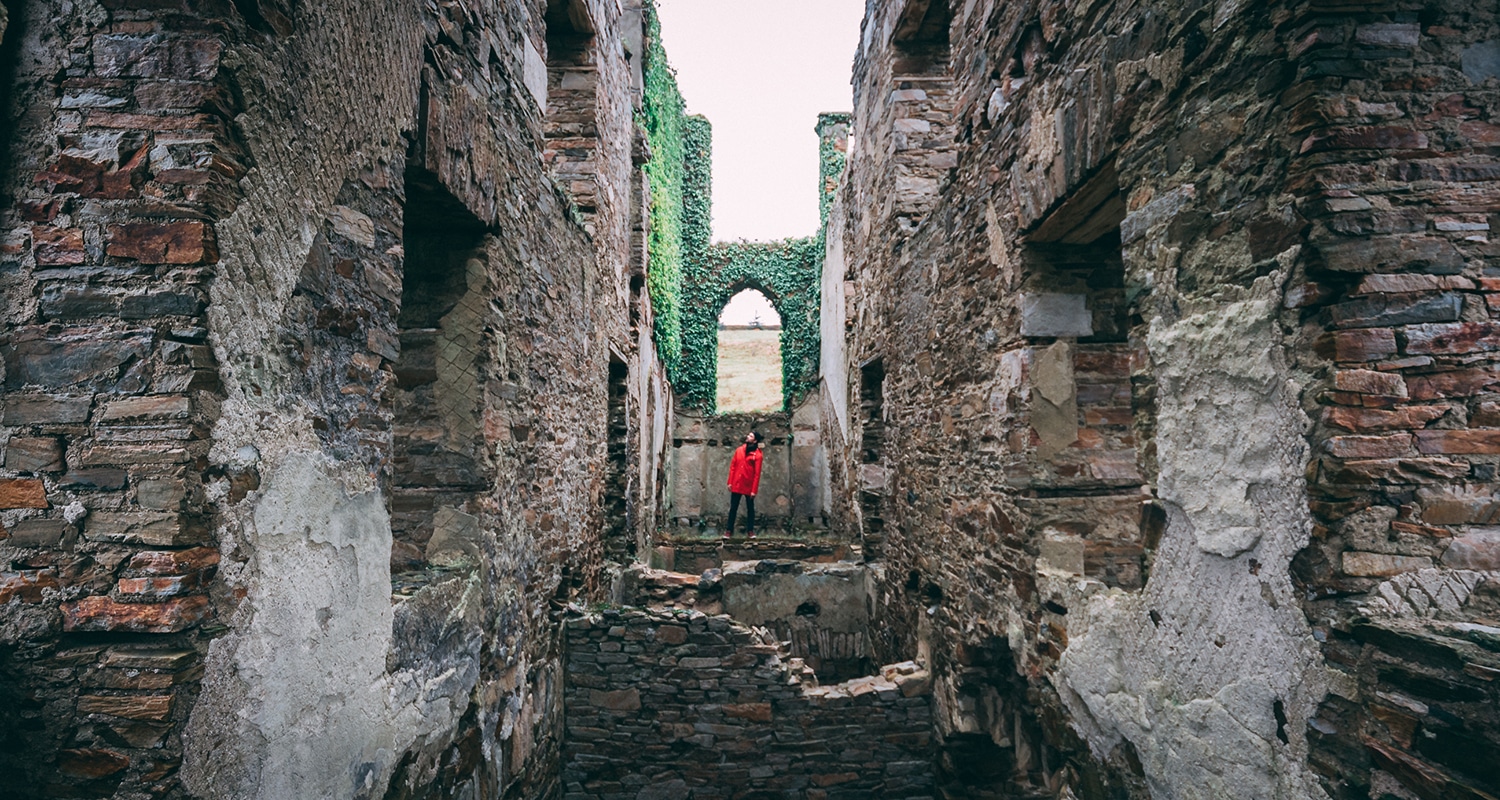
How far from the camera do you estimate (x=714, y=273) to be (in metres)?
14.4

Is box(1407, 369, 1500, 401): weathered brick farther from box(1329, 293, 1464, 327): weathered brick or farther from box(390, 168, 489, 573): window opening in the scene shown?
box(390, 168, 489, 573): window opening

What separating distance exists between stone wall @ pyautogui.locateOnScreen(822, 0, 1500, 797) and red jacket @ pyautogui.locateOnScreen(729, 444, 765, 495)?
19.2 feet

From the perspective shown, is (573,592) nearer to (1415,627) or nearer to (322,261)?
(322,261)

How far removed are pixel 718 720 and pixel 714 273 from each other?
10.8m

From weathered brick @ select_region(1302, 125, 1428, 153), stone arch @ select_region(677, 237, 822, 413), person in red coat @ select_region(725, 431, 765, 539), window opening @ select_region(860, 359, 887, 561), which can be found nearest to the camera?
weathered brick @ select_region(1302, 125, 1428, 153)

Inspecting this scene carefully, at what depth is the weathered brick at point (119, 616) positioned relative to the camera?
1451 mm

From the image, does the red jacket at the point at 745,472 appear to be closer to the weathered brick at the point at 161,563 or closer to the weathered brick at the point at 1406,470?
the weathered brick at the point at 1406,470

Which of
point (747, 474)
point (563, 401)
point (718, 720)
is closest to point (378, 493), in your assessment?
point (563, 401)

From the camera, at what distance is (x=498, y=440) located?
3.42 m

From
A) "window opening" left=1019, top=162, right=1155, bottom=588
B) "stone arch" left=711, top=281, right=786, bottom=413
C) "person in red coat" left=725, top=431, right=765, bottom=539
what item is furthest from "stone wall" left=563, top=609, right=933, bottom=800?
"stone arch" left=711, top=281, right=786, bottom=413

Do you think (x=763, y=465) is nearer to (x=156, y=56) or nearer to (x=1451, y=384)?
(x=1451, y=384)

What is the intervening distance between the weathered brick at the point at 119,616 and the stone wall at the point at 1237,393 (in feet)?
9.01

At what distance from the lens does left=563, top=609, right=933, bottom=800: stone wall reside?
15.8ft

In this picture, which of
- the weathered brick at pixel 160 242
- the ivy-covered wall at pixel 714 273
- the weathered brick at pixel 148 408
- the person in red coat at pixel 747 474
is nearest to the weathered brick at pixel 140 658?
the weathered brick at pixel 148 408
